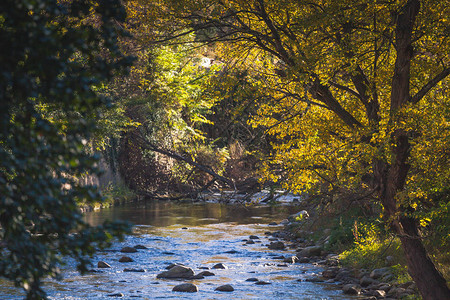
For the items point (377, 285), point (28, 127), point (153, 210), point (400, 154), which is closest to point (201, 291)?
point (377, 285)

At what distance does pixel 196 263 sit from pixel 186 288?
2.62m

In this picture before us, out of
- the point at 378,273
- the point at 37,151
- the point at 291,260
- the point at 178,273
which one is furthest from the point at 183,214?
the point at 37,151

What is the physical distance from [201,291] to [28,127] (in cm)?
747

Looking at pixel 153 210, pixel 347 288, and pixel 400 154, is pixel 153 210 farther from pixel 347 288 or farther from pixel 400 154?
pixel 400 154

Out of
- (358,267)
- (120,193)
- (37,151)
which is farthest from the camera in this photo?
(120,193)

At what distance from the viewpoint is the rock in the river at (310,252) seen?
12867 millimetres

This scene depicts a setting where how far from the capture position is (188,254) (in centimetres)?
1320

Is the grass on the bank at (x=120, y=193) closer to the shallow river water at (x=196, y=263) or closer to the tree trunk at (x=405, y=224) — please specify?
the shallow river water at (x=196, y=263)

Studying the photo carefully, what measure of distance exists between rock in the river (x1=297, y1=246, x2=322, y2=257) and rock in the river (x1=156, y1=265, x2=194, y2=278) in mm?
3248

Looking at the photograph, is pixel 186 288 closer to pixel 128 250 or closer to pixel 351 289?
pixel 351 289

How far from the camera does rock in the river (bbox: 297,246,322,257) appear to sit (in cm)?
1287

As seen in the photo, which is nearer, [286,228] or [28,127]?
[28,127]

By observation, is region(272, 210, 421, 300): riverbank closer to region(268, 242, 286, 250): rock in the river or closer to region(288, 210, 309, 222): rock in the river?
region(268, 242, 286, 250): rock in the river

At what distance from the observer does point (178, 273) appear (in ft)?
35.2
